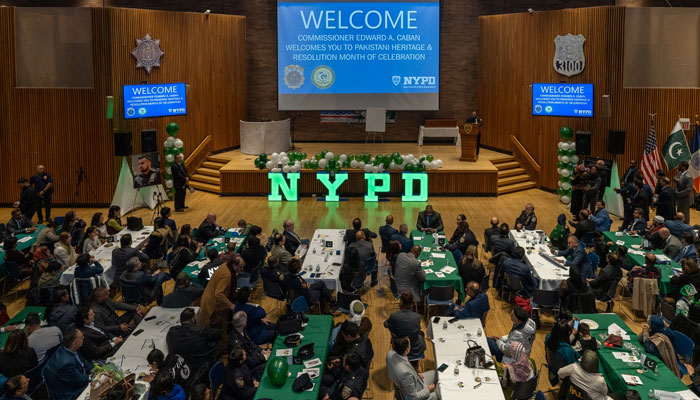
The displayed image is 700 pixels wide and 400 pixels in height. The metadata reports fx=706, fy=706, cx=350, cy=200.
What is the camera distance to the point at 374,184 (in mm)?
19219

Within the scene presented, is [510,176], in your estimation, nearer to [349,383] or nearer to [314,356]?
[314,356]

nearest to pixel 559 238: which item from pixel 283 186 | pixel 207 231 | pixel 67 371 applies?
pixel 207 231

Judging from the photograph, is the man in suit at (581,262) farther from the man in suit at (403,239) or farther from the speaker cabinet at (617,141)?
the speaker cabinet at (617,141)

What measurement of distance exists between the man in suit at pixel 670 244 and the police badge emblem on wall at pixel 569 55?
7359 millimetres

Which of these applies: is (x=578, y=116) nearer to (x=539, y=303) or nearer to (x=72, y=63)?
(x=539, y=303)

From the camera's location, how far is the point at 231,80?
22453mm

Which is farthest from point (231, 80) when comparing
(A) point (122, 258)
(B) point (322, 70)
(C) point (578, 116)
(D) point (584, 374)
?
(D) point (584, 374)

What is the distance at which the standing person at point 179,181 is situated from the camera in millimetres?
17452

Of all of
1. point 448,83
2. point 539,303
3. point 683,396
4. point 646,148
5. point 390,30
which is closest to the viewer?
point 683,396

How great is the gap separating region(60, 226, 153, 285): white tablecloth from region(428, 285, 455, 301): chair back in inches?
201

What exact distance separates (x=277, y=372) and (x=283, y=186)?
12.0 m

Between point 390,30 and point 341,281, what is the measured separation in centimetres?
1316

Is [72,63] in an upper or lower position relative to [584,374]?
upper

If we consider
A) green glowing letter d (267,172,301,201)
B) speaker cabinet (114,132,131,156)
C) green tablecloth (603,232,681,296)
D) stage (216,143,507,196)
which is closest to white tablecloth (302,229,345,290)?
green tablecloth (603,232,681,296)
